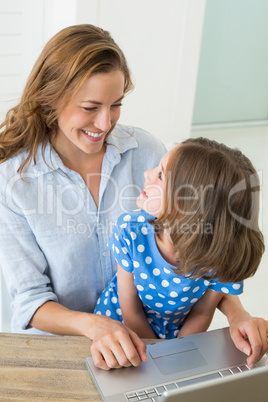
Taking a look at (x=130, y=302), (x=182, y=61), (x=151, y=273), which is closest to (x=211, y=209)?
(x=151, y=273)

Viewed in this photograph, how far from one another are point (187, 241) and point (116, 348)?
281mm

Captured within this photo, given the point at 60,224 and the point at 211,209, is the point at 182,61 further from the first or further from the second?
the point at 211,209

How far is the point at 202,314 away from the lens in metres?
1.36

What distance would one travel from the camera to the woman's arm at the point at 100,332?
1031 mm

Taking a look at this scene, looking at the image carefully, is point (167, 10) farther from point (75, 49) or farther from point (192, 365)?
point (192, 365)

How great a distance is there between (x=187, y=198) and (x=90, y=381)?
42 centimetres

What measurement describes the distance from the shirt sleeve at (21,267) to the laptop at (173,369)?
326 millimetres

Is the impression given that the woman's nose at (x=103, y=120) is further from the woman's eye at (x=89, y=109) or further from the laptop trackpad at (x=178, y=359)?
the laptop trackpad at (x=178, y=359)

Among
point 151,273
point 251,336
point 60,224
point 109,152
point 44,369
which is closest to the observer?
point 44,369

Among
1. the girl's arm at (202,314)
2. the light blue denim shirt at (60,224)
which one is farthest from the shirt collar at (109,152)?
the girl's arm at (202,314)

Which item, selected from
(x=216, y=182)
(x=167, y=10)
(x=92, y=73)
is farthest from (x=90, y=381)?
(x=167, y=10)

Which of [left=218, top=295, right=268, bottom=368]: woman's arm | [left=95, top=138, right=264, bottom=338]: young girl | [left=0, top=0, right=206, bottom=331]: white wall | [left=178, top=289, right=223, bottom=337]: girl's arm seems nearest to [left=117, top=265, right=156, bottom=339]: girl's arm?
[left=95, top=138, right=264, bottom=338]: young girl

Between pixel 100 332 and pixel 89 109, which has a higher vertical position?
pixel 89 109

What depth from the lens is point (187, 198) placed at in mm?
1148
